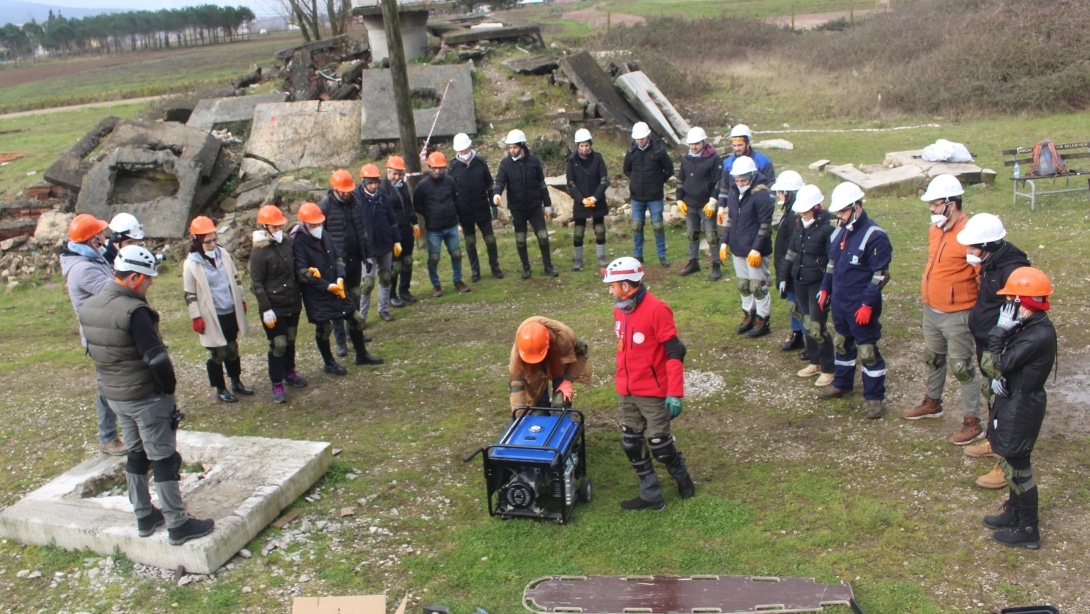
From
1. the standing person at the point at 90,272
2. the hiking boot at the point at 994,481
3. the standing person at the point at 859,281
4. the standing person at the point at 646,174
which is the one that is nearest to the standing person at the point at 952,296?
the standing person at the point at 859,281

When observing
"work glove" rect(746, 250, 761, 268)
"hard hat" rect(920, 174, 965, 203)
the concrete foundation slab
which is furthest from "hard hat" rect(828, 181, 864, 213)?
the concrete foundation slab

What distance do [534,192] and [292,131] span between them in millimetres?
8223

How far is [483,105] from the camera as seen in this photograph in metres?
18.0

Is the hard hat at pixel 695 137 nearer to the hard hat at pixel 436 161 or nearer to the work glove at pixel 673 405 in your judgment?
the hard hat at pixel 436 161

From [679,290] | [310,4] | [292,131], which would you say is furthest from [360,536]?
[310,4]

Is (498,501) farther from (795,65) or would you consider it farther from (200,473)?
(795,65)

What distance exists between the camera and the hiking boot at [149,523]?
19.3ft

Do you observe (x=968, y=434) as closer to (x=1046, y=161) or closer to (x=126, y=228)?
(x=126, y=228)

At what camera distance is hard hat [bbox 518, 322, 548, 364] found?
6230 millimetres

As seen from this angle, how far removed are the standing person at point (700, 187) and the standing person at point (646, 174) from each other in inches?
12.2

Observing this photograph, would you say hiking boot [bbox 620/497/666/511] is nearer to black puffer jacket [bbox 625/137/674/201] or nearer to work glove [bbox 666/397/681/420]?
work glove [bbox 666/397/681/420]

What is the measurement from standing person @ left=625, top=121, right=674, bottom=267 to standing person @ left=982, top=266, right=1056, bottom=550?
6158 millimetres

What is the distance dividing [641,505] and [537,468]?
2.85ft

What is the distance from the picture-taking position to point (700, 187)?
35.4 feet
